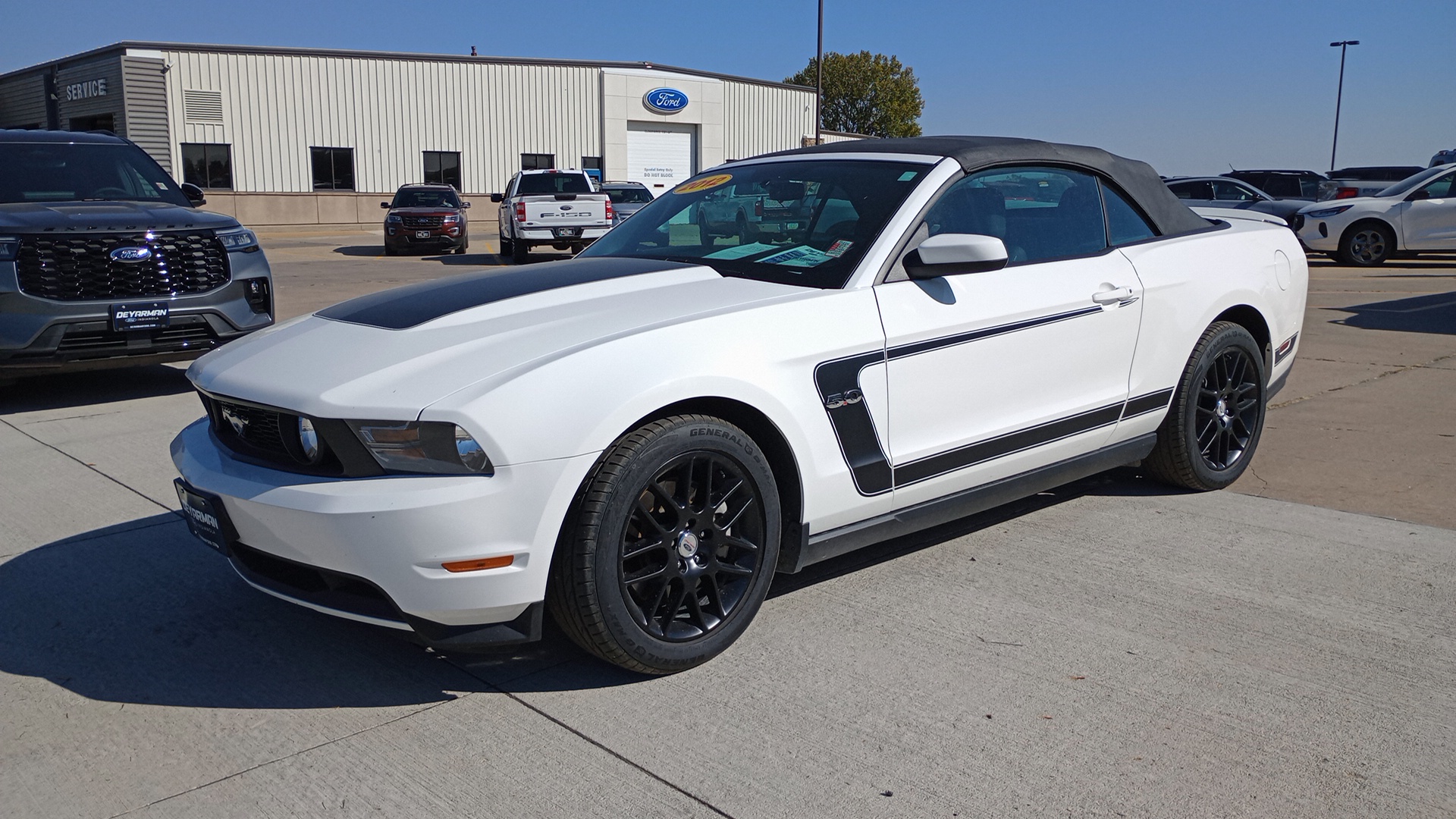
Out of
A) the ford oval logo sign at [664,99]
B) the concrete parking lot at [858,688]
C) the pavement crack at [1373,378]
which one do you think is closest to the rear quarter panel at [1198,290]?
the concrete parking lot at [858,688]

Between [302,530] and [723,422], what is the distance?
1.17 m

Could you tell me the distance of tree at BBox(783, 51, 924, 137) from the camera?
90938mm

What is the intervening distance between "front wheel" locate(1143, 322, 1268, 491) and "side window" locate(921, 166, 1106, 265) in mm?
745

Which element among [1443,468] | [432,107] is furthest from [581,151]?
[1443,468]

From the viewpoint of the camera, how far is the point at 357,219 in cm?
3950

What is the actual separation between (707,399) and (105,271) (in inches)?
218

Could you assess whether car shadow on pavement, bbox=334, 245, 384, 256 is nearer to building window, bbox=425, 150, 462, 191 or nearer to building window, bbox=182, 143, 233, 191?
building window, bbox=182, 143, 233, 191

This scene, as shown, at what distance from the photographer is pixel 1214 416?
5086 mm

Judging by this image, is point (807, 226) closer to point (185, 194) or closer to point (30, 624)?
point (30, 624)

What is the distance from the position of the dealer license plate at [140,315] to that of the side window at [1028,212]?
5421 mm

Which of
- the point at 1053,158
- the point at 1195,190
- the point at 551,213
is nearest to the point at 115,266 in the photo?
the point at 1053,158

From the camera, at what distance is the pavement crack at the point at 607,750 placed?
105 inches

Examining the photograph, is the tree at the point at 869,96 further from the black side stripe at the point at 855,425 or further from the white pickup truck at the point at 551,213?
the black side stripe at the point at 855,425

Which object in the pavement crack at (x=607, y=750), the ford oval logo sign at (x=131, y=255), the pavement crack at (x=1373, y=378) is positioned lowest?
the pavement crack at (x=607, y=750)
